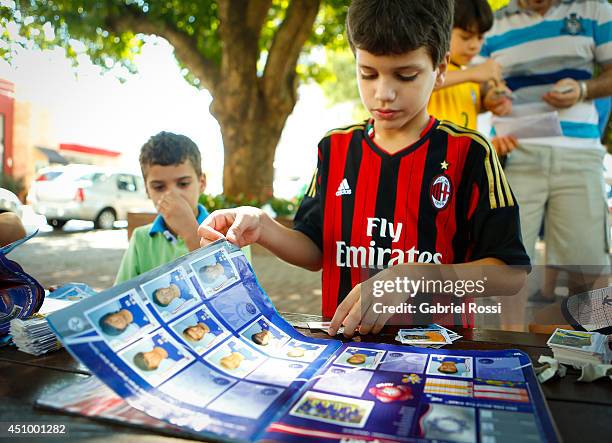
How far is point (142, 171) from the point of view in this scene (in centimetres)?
213

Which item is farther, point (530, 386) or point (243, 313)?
point (243, 313)

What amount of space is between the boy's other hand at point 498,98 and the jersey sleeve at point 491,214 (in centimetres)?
100

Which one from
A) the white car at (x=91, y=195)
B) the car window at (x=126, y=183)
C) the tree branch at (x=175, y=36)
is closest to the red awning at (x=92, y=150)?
the car window at (x=126, y=183)

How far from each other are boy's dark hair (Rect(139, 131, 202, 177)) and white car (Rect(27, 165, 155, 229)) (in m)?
5.14

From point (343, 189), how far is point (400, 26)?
46 cm

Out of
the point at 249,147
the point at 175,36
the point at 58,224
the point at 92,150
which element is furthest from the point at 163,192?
the point at 92,150

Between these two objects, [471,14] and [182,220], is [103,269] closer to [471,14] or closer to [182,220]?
[182,220]

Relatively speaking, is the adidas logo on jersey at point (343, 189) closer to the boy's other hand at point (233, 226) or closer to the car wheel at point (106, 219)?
the boy's other hand at point (233, 226)

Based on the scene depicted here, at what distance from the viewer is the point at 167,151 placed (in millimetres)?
2045

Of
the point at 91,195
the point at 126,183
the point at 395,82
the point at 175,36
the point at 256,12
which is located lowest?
the point at 91,195

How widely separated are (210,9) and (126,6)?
1.23 m

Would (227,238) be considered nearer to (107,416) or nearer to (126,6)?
(107,416)

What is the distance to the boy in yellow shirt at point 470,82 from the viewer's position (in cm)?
212

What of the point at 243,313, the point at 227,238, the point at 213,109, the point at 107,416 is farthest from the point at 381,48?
the point at 213,109
